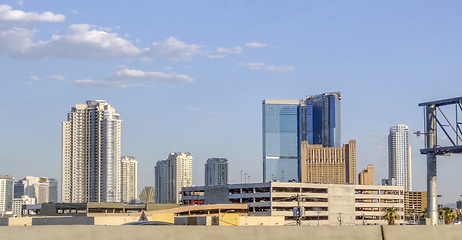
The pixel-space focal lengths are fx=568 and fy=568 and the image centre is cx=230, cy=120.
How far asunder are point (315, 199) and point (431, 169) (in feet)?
376

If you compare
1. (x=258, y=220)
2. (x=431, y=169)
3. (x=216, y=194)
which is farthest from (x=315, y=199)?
(x=431, y=169)

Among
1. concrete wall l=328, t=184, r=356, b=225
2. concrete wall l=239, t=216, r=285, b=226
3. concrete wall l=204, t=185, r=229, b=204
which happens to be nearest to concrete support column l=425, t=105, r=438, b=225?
concrete wall l=239, t=216, r=285, b=226

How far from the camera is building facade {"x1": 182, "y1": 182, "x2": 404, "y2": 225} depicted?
6181 inches

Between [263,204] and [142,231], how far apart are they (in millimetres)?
146183

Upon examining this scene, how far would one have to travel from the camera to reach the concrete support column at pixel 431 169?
1975 inches

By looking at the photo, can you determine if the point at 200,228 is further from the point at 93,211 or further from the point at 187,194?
the point at 187,194

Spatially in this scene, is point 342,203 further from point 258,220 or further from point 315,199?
point 258,220

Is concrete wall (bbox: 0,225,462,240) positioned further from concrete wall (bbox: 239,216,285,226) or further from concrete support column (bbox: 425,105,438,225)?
concrete wall (bbox: 239,216,285,226)

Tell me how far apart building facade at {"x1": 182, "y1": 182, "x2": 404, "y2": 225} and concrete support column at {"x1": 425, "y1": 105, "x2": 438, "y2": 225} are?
101958 mm

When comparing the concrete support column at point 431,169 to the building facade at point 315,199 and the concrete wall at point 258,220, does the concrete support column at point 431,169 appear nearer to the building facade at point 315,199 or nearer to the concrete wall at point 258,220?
the concrete wall at point 258,220

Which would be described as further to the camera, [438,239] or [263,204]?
[263,204]

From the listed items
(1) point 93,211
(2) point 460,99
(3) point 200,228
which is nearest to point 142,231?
(3) point 200,228

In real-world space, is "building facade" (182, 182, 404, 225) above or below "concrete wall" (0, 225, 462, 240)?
below

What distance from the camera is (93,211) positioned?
163500 millimetres
